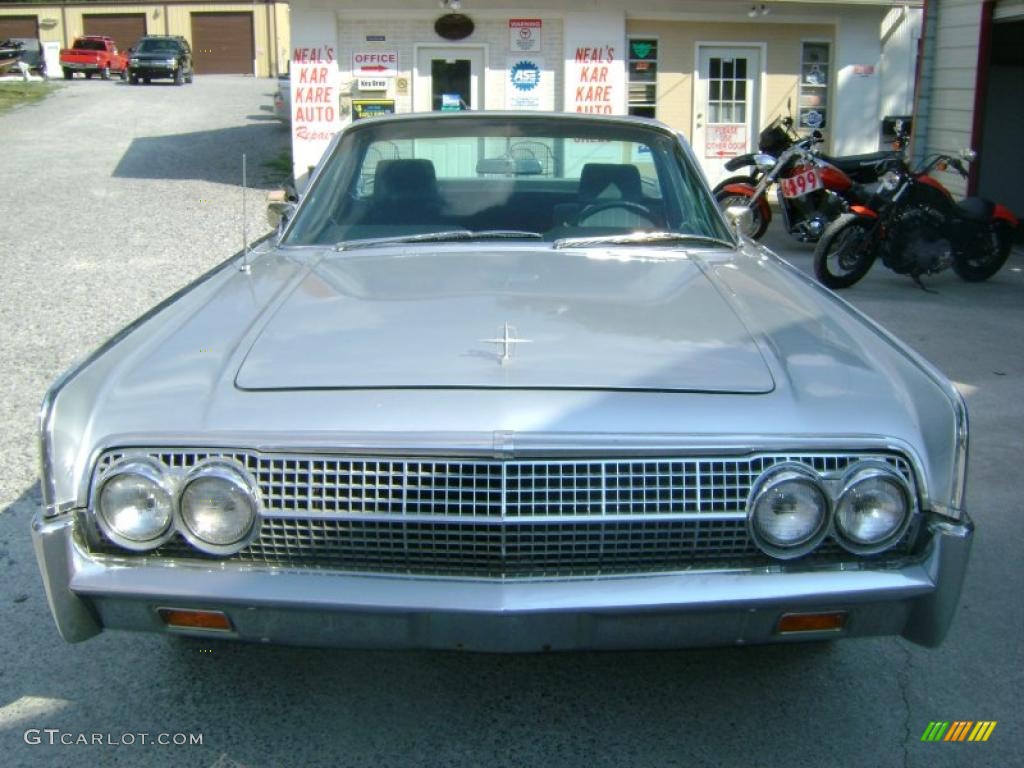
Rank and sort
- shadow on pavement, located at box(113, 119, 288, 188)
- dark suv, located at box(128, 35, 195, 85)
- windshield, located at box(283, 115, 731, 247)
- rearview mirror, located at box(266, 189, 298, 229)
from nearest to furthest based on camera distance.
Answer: windshield, located at box(283, 115, 731, 247) → rearview mirror, located at box(266, 189, 298, 229) → shadow on pavement, located at box(113, 119, 288, 188) → dark suv, located at box(128, 35, 195, 85)

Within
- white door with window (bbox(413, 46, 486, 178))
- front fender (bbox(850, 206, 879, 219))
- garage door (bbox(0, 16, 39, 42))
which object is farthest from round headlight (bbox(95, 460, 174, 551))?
garage door (bbox(0, 16, 39, 42))

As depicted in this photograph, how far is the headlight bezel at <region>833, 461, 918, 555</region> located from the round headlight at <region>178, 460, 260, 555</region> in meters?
1.27

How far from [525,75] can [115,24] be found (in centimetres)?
4019

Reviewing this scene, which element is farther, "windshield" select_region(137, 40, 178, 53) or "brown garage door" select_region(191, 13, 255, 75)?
"brown garage door" select_region(191, 13, 255, 75)

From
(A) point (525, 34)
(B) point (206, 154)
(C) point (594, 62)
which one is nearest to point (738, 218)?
(C) point (594, 62)

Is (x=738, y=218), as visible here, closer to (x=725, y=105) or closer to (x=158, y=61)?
(x=725, y=105)

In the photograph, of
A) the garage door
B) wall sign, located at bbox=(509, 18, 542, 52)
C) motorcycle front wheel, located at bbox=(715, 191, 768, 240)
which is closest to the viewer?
motorcycle front wheel, located at bbox=(715, 191, 768, 240)

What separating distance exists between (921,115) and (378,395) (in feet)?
36.8

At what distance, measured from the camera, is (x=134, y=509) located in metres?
2.55

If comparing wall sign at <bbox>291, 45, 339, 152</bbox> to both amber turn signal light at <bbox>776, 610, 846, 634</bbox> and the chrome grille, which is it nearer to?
the chrome grille

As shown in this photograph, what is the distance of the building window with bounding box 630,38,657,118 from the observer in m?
15.2

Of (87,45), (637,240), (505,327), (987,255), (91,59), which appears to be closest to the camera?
(505,327)

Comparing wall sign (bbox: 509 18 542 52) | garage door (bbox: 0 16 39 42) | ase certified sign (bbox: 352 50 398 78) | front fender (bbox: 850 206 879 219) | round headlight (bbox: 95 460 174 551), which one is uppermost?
garage door (bbox: 0 16 39 42)

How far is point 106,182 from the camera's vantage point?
15.8m
